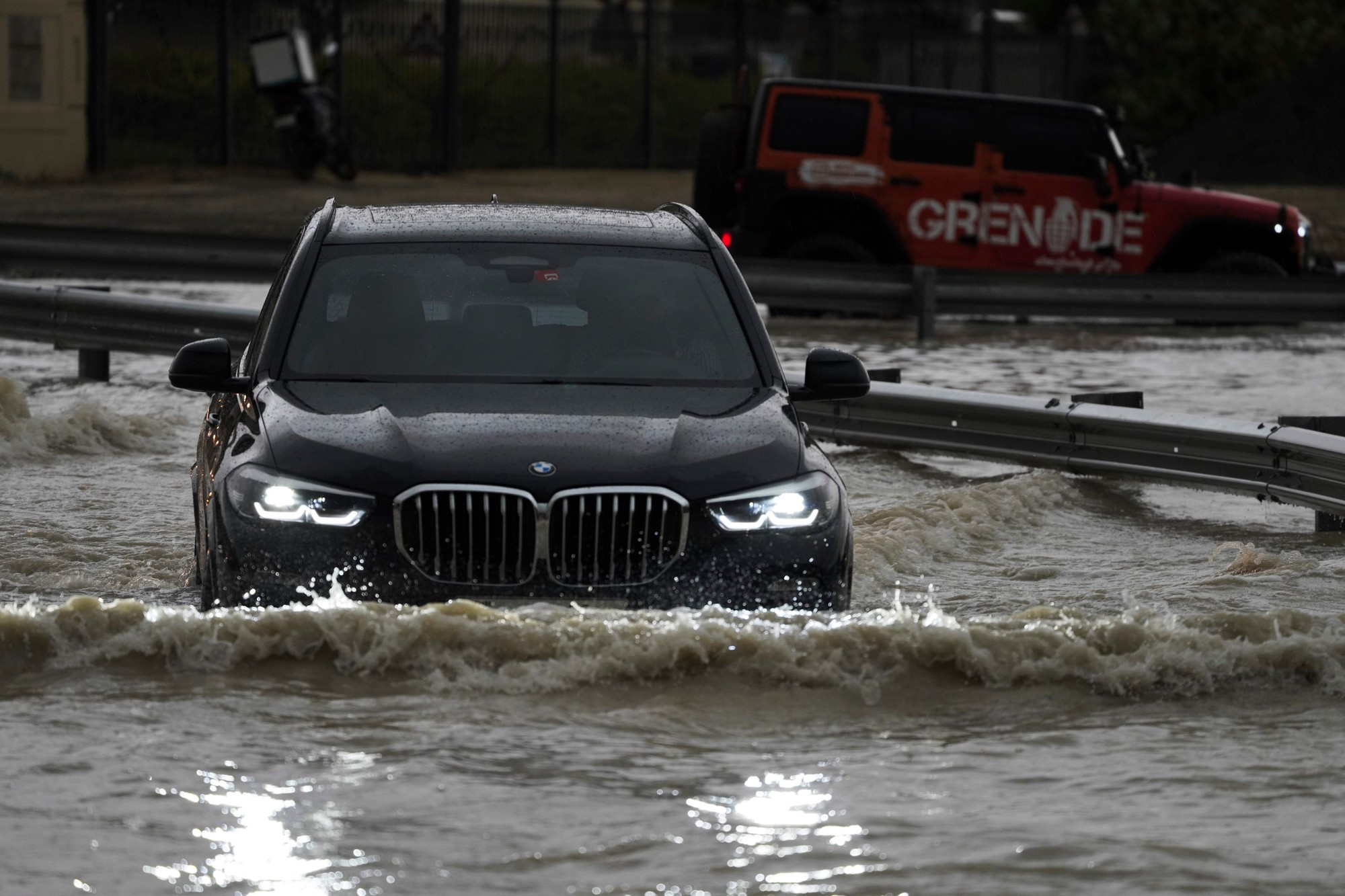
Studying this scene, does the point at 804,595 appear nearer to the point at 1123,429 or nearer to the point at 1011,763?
the point at 1011,763

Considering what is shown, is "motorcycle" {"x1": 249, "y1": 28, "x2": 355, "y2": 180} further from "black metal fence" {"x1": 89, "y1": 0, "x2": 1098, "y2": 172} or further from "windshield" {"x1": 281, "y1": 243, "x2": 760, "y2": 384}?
"windshield" {"x1": 281, "y1": 243, "x2": 760, "y2": 384}

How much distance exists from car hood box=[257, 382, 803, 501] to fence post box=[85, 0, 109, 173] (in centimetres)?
2836

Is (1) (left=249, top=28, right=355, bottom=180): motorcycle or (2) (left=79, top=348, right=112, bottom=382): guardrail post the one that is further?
(1) (left=249, top=28, right=355, bottom=180): motorcycle

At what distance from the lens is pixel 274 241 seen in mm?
19250

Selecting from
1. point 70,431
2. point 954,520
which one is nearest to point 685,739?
point 954,520

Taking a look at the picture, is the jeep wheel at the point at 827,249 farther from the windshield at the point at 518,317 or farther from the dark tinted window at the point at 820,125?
the windshield at the point at 518,317

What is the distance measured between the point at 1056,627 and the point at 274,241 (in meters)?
13.3

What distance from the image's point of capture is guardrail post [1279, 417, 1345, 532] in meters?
10.0

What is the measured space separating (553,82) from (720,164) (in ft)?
57.1

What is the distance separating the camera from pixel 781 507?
643 cm

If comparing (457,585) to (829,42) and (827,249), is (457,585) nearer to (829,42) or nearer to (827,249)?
(827,249)

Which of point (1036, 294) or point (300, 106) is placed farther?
point (300, 106)

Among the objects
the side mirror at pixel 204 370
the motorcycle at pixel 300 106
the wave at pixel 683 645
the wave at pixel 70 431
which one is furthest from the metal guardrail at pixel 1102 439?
the motorcycle at pixel 300 106

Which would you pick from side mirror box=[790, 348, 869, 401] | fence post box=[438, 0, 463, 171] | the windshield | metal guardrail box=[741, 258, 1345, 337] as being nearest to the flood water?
side mirror box=[790, 348, 869, 401]
